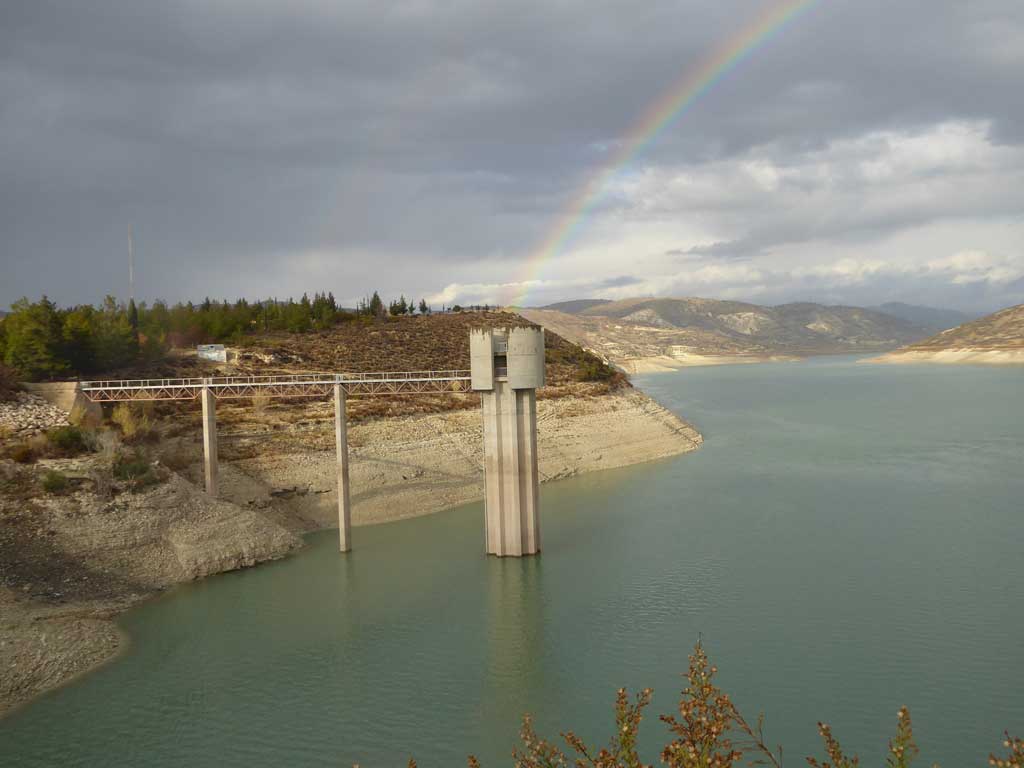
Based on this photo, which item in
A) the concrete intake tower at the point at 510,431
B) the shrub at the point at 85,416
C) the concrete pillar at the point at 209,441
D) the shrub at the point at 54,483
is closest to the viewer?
the shrub at the point at 54,483

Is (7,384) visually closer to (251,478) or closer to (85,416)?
(85,416)

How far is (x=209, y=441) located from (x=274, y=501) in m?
4.86

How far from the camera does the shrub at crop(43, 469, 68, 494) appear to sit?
33750mm

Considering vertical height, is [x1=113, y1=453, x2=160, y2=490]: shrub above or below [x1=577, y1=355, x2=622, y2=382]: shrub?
below

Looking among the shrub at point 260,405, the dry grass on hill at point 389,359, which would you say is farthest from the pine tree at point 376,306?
the shrub at point 260,405

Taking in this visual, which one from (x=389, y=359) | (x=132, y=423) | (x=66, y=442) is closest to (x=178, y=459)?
(x=132, y=423)

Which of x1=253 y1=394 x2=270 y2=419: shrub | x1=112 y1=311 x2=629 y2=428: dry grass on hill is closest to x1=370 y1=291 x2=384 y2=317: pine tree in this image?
x1=112 y1=311 x2=629 y2=428: dry grass on hill

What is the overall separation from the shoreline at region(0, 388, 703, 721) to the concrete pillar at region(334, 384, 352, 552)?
258 centimetres

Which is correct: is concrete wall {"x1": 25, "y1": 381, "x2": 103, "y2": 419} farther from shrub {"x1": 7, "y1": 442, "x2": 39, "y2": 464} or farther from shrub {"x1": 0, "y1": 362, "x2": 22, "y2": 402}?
shrub {"x1": 7, "y1": 442, "x2": 39, "y2": 464}

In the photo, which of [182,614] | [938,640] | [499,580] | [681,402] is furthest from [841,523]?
[681,402]

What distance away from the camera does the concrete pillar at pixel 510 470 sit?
115 ft

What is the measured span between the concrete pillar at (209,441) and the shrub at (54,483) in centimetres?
761

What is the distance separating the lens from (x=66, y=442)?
124ft

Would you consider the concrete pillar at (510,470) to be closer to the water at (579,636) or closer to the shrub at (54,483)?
the water at (579,636)
